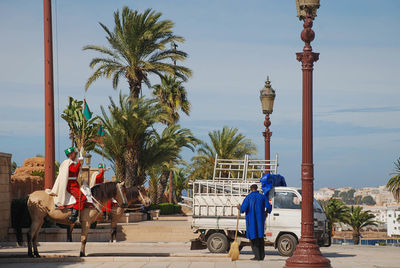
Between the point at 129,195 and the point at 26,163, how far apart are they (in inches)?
912

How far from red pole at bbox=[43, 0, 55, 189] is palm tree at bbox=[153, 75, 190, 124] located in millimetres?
31018

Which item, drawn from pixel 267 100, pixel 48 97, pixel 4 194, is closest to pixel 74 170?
pixel 4 194

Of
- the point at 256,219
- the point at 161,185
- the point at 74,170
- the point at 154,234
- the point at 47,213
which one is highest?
the point at 74,170

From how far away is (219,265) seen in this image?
14.0m

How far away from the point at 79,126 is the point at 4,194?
54.6 feet

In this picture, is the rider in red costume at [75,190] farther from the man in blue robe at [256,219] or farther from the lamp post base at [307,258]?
the lamp post base at [307,258]

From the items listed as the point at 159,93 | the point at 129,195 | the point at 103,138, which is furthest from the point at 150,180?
the point at 129,195

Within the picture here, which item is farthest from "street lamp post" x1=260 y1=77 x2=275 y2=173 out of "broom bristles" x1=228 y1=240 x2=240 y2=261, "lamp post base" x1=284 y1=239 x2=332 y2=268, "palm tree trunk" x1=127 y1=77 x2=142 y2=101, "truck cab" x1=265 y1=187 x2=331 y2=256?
"palm tree trunk" x1=127 y1=77 x2=142 y2=101

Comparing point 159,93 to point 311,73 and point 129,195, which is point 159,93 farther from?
point 311,73

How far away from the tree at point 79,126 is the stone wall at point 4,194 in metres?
14.9

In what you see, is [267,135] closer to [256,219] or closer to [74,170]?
[256,219]

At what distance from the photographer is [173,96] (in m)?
56.8

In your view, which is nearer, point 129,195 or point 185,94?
point 129,195

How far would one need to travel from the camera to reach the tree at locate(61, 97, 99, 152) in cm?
3833
